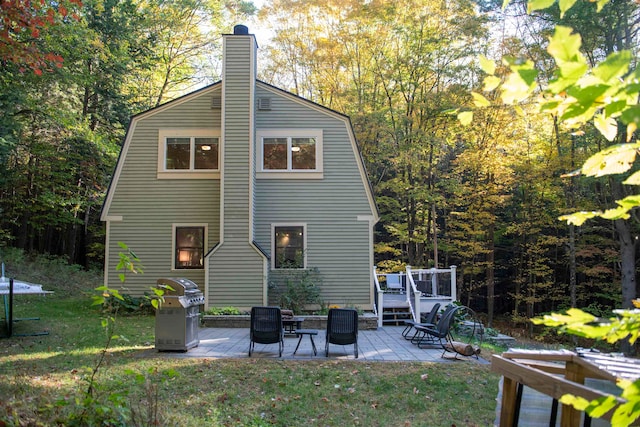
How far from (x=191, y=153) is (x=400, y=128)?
9710 millimetres

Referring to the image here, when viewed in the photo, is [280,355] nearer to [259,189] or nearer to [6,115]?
[259,189]

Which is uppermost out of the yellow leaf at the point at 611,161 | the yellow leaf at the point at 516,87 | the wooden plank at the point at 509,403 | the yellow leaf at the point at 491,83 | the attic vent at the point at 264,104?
the attic vent at the point at 264,104

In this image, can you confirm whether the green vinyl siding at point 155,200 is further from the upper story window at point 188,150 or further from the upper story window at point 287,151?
the upper story window at point 287,151

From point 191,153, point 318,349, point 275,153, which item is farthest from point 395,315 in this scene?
point 191,153

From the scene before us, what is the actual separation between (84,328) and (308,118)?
325 inches

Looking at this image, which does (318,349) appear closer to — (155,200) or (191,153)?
(155,200)

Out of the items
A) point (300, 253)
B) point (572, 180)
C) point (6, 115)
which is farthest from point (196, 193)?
point (572, 180)

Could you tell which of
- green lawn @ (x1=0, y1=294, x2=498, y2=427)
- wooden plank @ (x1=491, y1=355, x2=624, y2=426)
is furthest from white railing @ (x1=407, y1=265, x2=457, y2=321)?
wooden plank @ (x1=491, y1=355, x2=624, y2=426)

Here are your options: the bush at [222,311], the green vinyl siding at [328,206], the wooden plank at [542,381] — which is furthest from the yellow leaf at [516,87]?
the green vinyl siding at [328,206]

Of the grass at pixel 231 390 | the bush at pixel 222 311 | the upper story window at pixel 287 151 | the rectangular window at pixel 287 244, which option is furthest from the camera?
the upper story window at pixel 287 151

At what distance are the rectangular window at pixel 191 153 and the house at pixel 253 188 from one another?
30 mm

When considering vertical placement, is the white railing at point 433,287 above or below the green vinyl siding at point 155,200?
below

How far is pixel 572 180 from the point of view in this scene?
17.4 meters

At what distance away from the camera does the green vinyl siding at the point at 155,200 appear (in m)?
13.9
